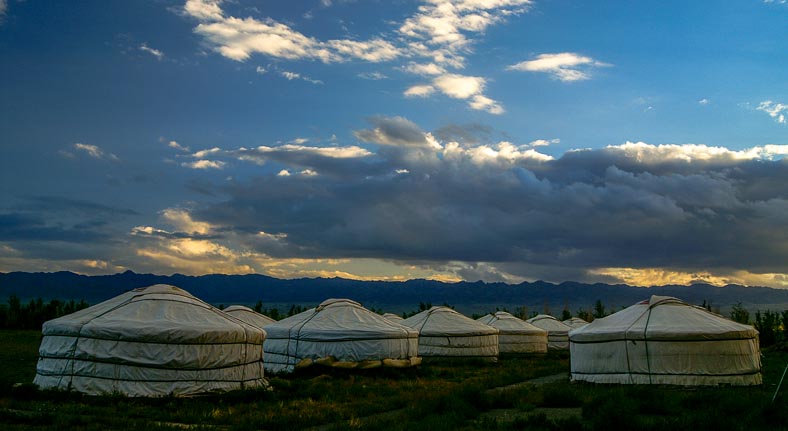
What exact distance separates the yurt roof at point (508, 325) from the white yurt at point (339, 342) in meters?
10.9

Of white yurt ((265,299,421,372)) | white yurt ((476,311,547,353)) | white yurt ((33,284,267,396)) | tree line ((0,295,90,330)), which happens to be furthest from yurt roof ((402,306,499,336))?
tree line ((0,295,90,330))


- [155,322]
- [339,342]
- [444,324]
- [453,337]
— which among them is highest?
[155,322]

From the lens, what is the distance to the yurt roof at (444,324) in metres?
25.6

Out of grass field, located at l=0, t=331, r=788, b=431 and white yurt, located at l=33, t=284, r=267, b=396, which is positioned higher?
white yurt, located at l=33, t=284, r=267, b=396

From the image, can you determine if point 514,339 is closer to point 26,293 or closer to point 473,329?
point 473,329

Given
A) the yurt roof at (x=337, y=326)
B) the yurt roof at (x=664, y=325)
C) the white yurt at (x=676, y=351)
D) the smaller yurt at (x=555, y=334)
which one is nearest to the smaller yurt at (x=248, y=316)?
the yurt roof at (x=337, y=326)

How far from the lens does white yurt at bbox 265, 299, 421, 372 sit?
63.2 ft

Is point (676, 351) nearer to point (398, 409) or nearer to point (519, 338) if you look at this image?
point (398, 409)

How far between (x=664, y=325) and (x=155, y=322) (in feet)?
37.0

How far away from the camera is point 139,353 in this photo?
12875 mm

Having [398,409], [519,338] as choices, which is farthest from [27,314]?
[398,409]

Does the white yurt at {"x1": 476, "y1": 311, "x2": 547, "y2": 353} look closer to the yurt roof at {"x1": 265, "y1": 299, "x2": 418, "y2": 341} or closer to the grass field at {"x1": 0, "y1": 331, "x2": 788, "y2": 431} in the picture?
the yurt roof at {"x1": 265, "y1": 299, "x2": 418, "y2": 341}

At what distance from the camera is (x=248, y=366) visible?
14.5 metres

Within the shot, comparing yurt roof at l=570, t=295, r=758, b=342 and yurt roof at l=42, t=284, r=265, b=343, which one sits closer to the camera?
yurt roof at l=42, t=284, r=265, b=343
